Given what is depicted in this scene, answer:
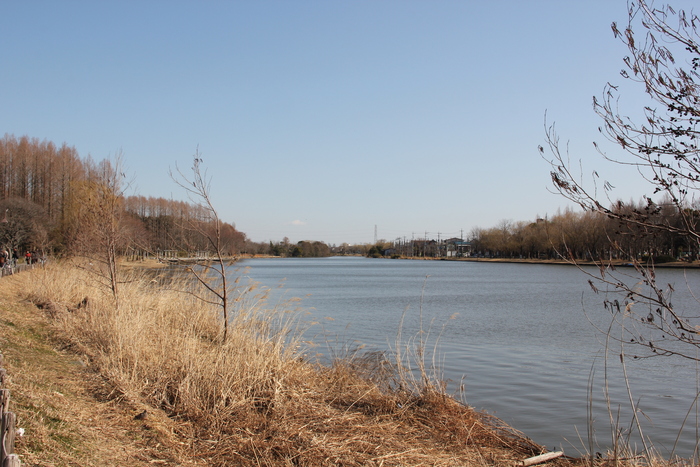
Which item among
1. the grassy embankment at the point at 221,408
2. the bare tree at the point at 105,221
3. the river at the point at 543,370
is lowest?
the river at the point at 543,370

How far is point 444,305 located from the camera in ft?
101

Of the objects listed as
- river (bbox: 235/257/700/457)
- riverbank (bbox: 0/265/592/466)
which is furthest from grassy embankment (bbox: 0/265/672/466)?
river (bbox: 235/257/700/457)

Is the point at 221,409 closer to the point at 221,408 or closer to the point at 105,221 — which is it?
the point at 221,408

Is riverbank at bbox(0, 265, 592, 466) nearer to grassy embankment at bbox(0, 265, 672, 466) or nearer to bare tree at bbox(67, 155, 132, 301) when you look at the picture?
grassy embankment at bbox(0, 265, 672, 466)

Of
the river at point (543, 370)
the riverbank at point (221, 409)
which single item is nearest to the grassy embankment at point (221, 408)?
the riverbank at point (221, 409)

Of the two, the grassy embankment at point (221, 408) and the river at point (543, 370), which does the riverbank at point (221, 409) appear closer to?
the grassy embankment at point (221, 408)

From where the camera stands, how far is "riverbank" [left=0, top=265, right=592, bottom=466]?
566 centimetres

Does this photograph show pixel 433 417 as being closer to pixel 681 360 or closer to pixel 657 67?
pixel 657 67

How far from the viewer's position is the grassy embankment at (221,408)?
223 inches

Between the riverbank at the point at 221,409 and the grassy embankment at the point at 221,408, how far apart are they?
0.02m

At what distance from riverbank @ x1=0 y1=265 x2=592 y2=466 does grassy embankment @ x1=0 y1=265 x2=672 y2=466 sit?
0.06 feet

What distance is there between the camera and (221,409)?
6910 mm

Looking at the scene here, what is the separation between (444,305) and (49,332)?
2294 centimetres

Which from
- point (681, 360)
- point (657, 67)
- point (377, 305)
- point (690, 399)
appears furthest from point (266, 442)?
point (377, 305)
